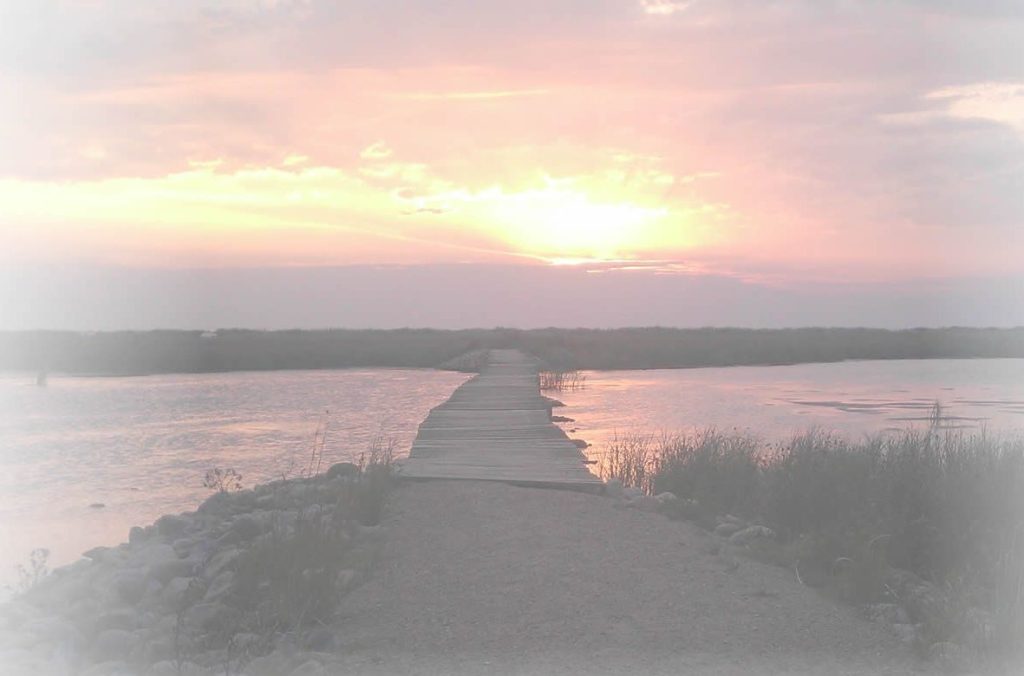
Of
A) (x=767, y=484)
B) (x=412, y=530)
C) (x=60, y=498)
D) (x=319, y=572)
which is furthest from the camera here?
(x=60, y=498)

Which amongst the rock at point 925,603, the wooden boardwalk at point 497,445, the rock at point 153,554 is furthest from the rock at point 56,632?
the rock at point 925,603

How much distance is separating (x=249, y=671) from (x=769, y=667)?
2902 mm

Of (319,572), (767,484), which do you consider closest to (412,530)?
(319,572)

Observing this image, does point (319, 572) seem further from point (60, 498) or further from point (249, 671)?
point (60, 498)

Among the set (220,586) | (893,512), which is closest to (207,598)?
(220,586)

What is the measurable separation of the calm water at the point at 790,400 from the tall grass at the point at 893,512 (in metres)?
5.06

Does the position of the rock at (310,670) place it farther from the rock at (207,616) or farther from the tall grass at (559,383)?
the tall grass at (559,383)

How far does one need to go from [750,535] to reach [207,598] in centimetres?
416

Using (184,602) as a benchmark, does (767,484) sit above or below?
above

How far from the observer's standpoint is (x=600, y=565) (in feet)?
22.7

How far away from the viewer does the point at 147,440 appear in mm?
17016

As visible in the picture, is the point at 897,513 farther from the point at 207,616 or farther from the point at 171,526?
the point at 171,526

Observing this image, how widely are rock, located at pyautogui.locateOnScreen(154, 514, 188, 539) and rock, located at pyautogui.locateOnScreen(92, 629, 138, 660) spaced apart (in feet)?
9.07

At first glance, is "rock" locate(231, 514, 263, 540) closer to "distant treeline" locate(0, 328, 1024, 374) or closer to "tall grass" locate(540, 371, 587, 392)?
"tall grass" locate(540, 371, 587, 392)
